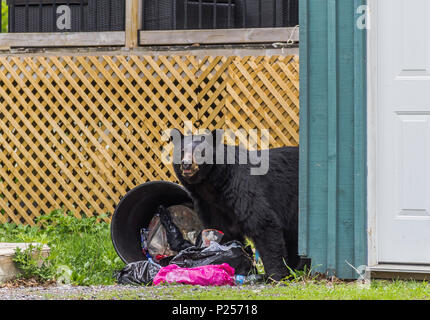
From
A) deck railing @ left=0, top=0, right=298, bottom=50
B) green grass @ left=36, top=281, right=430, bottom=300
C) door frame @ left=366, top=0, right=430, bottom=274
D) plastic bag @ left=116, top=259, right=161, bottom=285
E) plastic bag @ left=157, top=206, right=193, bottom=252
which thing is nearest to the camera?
green grass @ left=36, top=281, right=430, bottom=300

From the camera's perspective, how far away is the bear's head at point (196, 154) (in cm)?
566

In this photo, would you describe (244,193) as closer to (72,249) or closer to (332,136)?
(332,136)

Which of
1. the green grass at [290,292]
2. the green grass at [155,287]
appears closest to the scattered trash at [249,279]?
the green grass at [155,287]

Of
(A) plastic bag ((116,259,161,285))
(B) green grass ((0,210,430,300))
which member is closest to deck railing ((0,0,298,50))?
(B) green grass ((0,210,430,300))

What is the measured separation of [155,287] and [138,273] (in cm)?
55

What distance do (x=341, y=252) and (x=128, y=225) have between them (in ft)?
7.27

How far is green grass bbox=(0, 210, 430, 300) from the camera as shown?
4.34 m

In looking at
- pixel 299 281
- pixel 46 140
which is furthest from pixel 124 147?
pixel 299 281

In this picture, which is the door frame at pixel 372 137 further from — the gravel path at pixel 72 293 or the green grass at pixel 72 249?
the green grass at pixel 72 249

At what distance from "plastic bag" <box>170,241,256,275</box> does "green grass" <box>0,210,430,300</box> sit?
1.25 ft

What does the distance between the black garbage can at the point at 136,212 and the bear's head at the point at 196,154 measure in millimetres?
438

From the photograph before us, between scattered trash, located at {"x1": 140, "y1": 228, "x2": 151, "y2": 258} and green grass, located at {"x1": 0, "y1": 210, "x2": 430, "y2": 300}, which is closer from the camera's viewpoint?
green grass, located at {"x1": 0, "y1": 210, "x2": 430, "y2": 300}

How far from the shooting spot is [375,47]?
492 centimetres
